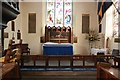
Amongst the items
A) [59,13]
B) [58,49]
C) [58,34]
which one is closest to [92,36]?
[58,34]

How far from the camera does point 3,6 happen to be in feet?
9.25

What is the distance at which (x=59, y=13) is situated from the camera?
11.6m

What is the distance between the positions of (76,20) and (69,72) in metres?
6.20

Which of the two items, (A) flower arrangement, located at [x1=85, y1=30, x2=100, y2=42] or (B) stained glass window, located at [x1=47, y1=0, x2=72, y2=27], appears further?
(B) stained glass window, located at [x1=47, y1=0, x2=72, y2=27]

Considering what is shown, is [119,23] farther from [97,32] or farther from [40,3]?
[40,3]

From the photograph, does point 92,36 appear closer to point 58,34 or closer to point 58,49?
point 58,34

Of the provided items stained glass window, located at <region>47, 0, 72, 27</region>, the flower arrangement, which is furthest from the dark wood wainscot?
the flower arrangement

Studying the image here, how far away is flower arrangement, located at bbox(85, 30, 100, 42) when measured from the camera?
11.0m

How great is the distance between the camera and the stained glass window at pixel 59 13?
37.8 ft

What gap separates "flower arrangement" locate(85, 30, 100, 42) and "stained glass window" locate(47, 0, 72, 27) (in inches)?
48.0

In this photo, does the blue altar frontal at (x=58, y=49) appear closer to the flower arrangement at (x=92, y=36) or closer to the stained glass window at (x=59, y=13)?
the flower arrangement at (x=92, y=36)

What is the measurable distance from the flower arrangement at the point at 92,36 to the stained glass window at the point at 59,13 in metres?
1.22

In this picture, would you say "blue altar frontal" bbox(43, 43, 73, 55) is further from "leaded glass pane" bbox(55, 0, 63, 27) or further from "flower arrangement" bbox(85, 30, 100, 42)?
"leaded glass pane" bbox(55, 0, 63, 27)

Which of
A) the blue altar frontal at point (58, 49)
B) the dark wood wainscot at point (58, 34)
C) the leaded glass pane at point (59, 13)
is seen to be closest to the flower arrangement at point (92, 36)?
the dark wood wainscot at point (58, 34)
